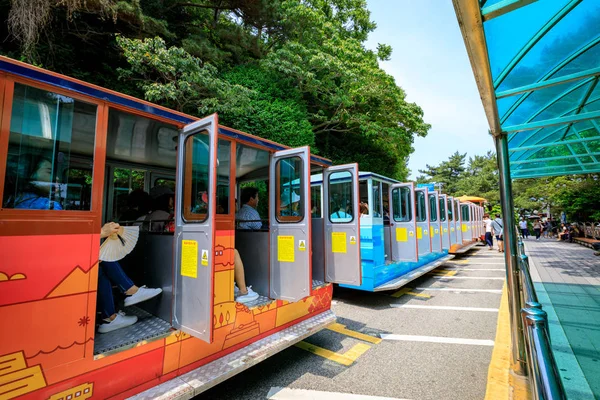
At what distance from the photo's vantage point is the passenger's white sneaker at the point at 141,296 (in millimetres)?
2709

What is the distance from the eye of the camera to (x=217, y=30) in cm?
1191

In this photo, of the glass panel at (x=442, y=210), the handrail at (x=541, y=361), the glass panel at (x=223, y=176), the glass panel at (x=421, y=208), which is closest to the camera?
the handrail at (x=541, y=361)

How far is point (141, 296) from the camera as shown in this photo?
274cm

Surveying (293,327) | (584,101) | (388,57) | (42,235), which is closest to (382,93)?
(388,57)

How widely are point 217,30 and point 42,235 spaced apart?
12.7 m

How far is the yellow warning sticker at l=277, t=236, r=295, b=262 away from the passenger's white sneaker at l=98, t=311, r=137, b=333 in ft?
5.34

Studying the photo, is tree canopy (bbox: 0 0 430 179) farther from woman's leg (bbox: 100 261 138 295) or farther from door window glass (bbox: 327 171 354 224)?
woman's leg (bbox: 100 261 138 295)

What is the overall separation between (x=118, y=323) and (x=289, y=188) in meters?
2.27

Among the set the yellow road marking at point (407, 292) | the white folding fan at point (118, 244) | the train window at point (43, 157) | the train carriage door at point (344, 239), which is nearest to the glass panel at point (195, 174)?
the white folding fan at point (118, 244)

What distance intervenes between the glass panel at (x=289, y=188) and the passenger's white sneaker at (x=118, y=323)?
1.86 metres

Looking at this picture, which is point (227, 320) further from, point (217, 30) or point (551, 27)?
point (217, 30)

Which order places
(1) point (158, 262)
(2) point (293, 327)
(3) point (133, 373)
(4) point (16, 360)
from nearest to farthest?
(4) point (16, 360), (3) point (133, 373), (1) point (158, 262), (2) point (293, 327)

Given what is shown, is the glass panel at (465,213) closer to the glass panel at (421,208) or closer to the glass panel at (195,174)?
the glass panel at (421,208)

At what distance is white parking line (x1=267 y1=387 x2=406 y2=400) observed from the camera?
2619 mm
